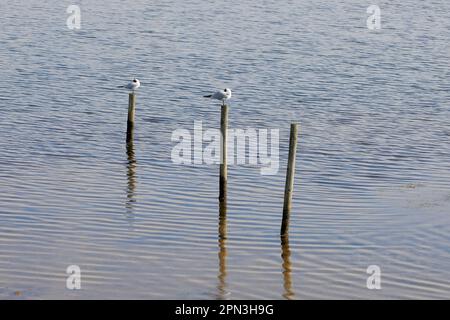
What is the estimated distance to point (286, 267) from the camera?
20375 millimetres

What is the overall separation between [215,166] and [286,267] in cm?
815

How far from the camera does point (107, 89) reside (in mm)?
39688

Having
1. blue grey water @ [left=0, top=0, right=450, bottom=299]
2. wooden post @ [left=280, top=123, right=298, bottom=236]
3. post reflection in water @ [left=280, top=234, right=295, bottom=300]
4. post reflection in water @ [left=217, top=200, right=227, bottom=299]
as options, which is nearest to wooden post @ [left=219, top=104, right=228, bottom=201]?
post reflection in water @ [left=217, top=200, right=227, bottom=299]

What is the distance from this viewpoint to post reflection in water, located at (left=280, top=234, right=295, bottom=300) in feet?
62.7

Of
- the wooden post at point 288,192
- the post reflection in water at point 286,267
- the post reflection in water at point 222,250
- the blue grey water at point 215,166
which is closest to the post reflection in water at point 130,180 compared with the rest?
the blue grey water at point 215,166

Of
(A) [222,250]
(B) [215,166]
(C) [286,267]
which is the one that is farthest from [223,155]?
(B) [215,166]

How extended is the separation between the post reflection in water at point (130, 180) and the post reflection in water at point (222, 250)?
207 cm

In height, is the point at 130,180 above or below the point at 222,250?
above

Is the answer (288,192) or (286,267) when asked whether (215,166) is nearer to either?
(288,192)

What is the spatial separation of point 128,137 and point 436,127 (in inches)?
434

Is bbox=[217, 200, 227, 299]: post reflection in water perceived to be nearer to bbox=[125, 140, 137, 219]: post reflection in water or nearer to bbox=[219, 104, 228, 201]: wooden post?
bbox=[219, 104, 228, 201]: wooden post

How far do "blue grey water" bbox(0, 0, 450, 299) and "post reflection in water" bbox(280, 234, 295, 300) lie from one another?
0.15 ft

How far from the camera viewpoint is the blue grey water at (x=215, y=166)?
65.8 feet

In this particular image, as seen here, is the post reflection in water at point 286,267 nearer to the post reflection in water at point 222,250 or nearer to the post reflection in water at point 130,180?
the post reflection in water at point 222,250
